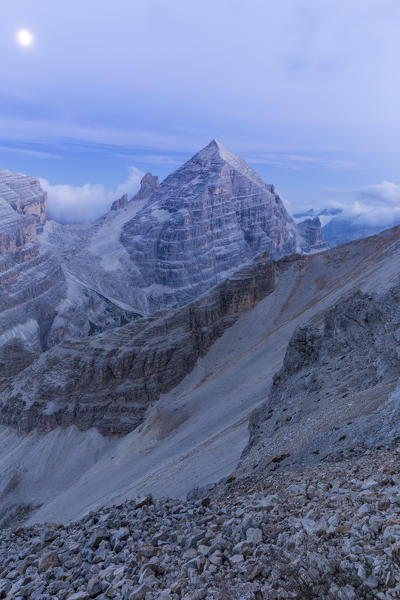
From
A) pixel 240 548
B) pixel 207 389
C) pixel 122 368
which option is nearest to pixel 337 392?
→ pixel 240 548

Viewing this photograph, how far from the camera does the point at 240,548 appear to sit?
822 cm

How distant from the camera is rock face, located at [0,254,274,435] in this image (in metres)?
88.9

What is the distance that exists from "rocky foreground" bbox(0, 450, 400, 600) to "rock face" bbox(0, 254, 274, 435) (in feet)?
255

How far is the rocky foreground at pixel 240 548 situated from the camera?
22.2 ft

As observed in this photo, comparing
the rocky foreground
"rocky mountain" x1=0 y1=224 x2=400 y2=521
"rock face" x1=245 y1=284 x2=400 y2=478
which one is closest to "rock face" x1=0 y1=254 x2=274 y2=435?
"rocky mountain" x1=0 y1=224 x2=400 y2=521

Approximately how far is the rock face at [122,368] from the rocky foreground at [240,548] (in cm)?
7765

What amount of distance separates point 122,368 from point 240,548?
8676cm

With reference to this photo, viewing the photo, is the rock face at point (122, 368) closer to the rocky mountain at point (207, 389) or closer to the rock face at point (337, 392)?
the rocky mountain at point (207, 389)

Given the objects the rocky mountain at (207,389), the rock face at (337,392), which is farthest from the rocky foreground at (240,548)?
the rocky mountain at (207,389)

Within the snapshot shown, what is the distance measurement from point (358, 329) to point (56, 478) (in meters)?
64.2

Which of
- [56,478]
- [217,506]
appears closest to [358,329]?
[217,506]

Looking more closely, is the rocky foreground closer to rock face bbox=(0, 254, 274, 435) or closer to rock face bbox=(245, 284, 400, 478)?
rock face bbox=(245, 284, 400, 478)

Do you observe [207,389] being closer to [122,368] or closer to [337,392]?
[122,368]

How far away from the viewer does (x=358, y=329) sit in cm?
3378
